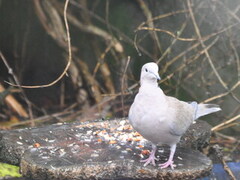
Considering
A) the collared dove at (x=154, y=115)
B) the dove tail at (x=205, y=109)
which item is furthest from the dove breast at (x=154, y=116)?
the dove tail at (x=205, y=109)

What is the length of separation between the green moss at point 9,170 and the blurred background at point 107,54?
175cm

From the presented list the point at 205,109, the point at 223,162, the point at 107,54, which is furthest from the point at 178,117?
the point at 107,54

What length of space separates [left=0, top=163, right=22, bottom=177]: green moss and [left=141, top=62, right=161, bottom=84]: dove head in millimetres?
1062

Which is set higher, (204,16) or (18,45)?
(204,16)

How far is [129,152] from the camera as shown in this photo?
3109 mm

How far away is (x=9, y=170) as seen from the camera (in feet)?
10.5

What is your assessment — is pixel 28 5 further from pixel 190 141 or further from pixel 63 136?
pixel 190 141

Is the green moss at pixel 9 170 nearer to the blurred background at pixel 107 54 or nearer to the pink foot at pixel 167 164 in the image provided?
the pink foot at pixel 167 164

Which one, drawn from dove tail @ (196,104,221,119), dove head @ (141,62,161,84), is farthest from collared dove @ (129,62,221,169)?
dove tail @ (196,104,221,119)

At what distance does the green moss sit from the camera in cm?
316

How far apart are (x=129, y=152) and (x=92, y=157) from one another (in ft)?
0.86

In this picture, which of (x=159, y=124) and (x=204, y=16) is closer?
(x=159, y=124)

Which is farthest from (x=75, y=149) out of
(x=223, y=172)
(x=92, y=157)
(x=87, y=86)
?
(x=87, y=86)

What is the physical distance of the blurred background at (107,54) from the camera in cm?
520
